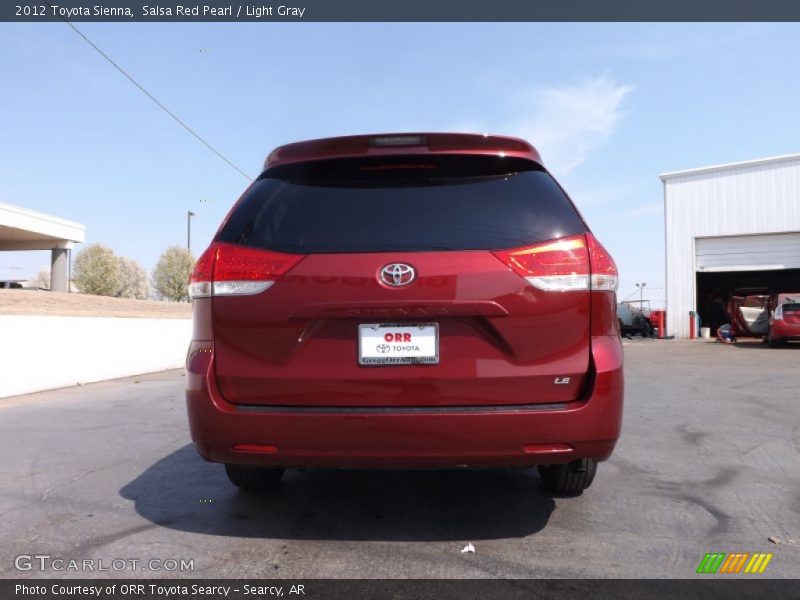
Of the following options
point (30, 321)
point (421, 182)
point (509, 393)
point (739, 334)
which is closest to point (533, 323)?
point (509, 393)

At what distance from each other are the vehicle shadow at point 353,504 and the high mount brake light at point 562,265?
4.07 feet

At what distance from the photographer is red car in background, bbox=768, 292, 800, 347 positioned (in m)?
16.6

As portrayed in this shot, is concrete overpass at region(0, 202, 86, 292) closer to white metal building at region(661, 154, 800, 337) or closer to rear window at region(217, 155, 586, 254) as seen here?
white metal building at region(661, 154, 800, 337)

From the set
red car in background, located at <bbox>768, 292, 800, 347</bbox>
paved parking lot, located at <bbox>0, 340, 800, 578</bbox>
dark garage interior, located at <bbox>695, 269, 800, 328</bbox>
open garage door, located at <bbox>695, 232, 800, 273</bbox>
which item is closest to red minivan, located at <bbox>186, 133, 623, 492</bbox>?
paved parking lot, located at <bbox>0, 340, 800, 578</bbox>

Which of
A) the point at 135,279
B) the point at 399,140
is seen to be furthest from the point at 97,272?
the point at 399,140

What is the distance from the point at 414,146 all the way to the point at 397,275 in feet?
2.25

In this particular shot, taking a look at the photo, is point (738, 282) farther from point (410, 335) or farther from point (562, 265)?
point (410, 335)

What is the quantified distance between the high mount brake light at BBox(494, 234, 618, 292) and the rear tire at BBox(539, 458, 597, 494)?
3.59 feet

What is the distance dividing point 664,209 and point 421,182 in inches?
910

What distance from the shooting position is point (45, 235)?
3806 centimetres

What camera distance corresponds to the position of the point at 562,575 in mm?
2473

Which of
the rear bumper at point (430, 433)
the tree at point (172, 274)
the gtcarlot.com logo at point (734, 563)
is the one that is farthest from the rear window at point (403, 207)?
the tree at point (172, 274)

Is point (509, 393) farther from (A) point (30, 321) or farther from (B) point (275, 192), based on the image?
(A) point (30, 321)
